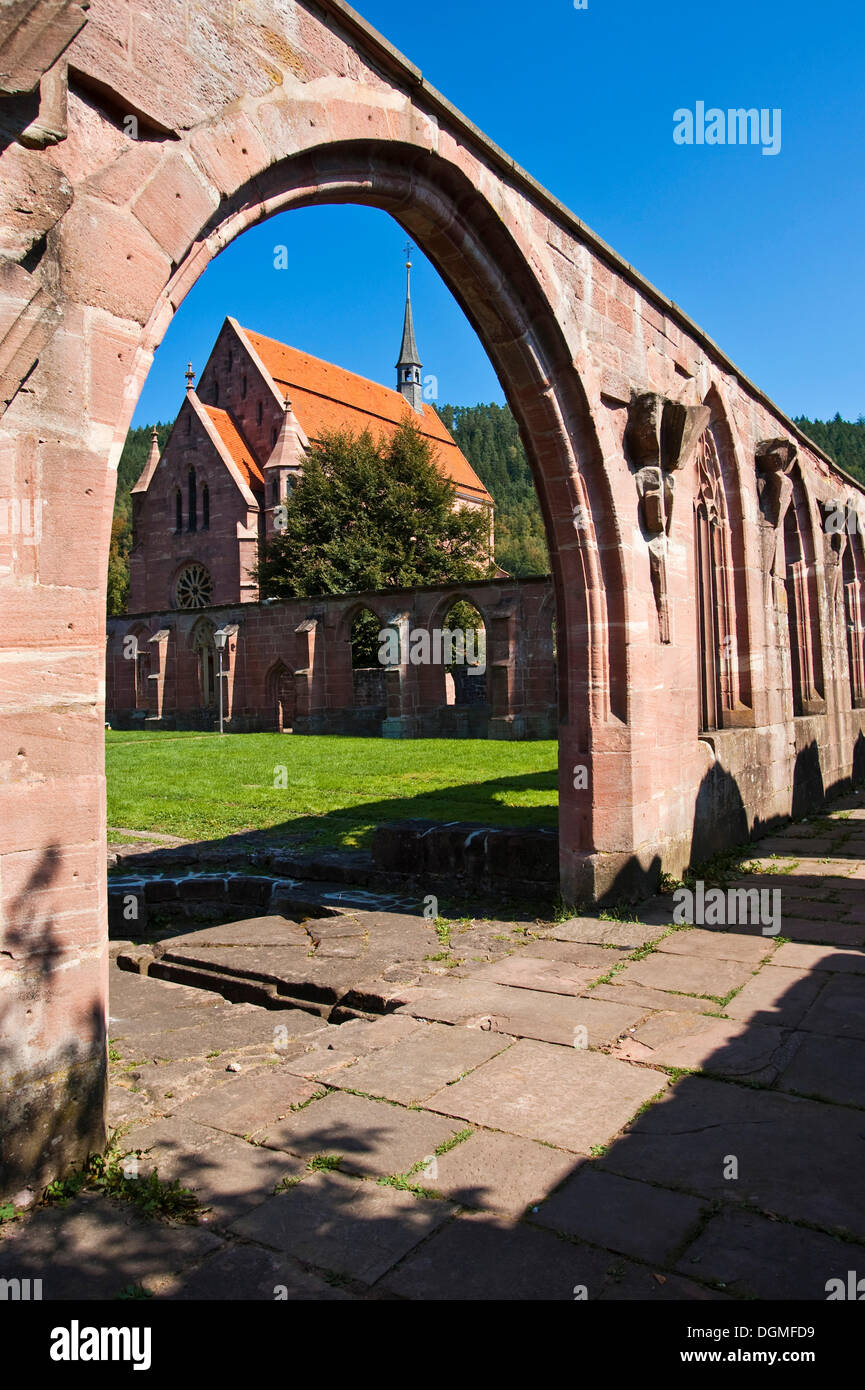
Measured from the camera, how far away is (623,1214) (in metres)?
2.41

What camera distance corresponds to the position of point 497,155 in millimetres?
4867

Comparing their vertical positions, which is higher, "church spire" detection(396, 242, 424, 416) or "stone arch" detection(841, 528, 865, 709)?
"church spire" detection(396, 242, 424, 416)

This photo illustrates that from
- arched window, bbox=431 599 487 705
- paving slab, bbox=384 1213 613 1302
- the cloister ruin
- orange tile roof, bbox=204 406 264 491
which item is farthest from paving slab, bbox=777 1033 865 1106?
orange tile roof, bbox=204 406 264 491

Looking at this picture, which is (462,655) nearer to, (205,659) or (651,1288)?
(205,659)

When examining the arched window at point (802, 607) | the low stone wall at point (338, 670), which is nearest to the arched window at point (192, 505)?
the low stone wall at point (338, 670)

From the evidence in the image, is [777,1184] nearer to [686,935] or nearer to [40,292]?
[686,935]

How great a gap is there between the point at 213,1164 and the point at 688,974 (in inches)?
98.6

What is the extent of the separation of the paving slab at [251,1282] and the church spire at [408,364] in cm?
5632

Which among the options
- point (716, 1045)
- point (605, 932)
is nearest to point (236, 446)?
point (605, 932)

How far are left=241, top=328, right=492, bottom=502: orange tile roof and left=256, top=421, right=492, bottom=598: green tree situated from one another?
4772 millimetres

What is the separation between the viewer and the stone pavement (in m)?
2.21

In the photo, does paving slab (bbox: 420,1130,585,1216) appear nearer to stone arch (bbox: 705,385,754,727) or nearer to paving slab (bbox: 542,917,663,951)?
paving slab (bbox: 542,917,663,951)

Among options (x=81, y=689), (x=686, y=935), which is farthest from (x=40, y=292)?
(x=686, y=935)

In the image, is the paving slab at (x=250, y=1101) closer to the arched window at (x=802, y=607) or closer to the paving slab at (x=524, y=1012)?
the paving slab at (x=524, y=1012)
